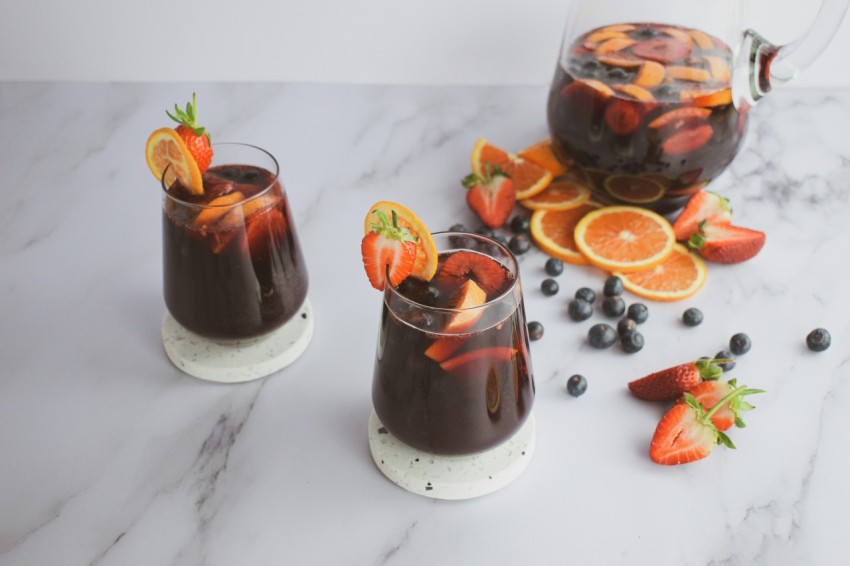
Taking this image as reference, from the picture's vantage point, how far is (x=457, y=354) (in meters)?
1.05

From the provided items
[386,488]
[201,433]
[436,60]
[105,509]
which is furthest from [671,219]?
[105,509]

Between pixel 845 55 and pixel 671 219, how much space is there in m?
0.77

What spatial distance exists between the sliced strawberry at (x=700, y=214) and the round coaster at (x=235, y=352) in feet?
2.38

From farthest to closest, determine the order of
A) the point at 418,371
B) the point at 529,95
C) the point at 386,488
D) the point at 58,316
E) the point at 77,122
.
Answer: the point at 529,95 → the point at 77,122 → the point at 58,316 → the point at 386,488 → the point at 418,371

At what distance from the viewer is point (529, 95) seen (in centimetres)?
209

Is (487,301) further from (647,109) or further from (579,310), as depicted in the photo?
(647,109)

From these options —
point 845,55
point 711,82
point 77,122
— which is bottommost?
point 77,122

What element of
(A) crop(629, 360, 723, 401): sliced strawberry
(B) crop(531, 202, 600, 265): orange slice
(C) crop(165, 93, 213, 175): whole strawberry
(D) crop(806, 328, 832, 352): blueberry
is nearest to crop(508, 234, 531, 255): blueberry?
(B) crop(531, 202, 600, 265): orange slice

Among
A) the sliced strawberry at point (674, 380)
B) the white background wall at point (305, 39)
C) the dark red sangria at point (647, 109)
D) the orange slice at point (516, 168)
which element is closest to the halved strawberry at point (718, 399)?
the sliced strawberry at point (674, 380)

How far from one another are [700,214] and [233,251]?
35.3 inches

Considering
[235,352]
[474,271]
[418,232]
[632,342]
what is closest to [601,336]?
[632,342]

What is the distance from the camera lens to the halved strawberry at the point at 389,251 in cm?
103

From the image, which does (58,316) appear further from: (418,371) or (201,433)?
(418,371)

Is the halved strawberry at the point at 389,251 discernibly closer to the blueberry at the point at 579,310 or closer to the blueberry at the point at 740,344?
Answer: the blueberry at the point at 579,310
